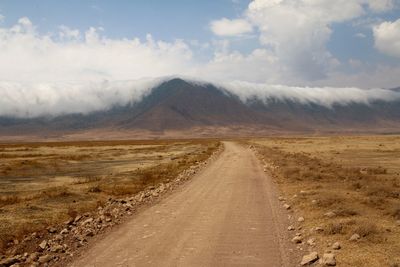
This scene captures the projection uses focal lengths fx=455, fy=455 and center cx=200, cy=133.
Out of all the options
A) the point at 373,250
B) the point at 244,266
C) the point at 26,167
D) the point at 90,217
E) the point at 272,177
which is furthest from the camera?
the point at 26,167

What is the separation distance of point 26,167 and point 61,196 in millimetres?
30442

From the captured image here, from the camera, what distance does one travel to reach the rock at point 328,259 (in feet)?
33.4

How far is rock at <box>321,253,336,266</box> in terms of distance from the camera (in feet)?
33.4

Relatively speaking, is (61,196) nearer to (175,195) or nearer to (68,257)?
(175,195)

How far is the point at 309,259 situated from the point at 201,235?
3677mm

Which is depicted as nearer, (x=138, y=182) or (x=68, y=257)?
(x=68, y=257)

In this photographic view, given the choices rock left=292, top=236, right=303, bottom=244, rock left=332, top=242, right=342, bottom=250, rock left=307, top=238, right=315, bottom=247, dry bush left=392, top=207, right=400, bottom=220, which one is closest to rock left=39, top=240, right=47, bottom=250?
rock left=292, top=236, right=303, bottom=244

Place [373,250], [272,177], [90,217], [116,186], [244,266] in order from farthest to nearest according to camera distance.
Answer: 1. [272,177]
2. [116,186]
3. [90,217]
4. [373,250]
5. [244,266]

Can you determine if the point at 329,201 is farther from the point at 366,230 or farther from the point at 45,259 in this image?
the point at 45,259

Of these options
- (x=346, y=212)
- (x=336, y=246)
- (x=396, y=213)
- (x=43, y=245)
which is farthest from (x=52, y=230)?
(x=396, y=213)

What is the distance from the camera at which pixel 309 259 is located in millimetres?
10438

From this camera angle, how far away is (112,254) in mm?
11453

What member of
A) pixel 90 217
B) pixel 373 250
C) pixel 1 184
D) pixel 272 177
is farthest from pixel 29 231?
pixel 1 184

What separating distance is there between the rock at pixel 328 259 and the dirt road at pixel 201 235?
0.81m
